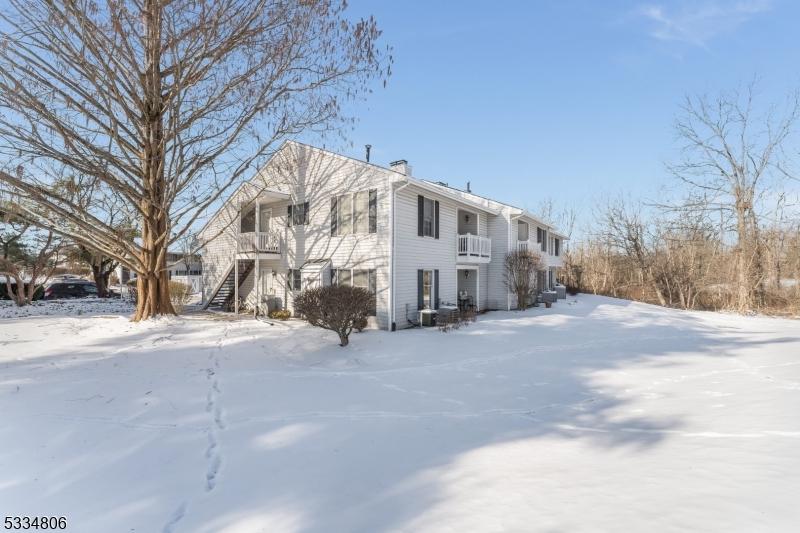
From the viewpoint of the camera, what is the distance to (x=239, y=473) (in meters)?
4.04

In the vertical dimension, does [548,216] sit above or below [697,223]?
above

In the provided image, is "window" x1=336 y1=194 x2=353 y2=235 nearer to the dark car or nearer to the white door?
the white door

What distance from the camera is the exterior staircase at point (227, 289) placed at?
1833cm

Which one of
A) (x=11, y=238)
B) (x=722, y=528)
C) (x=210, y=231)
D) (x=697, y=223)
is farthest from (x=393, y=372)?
(x=697, y=223)

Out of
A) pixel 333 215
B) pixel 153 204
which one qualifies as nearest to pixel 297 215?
pixel 333 215

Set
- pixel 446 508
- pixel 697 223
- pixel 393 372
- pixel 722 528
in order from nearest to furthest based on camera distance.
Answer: pixel 722 528 → pixel 446 508 → pixel 393 372 → pixel 697 223

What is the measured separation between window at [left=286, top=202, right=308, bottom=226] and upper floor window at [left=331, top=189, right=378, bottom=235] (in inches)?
66.8

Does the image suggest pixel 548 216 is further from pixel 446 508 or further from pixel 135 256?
pixel 446 508

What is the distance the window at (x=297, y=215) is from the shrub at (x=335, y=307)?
636 centimetres

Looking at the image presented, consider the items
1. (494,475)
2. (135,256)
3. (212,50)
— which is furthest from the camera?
(135,256)

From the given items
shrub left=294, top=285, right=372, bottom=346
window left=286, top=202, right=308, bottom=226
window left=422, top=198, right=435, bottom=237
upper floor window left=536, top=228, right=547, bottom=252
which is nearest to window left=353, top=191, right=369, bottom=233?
window left=422, top=198, right=435, bottom=237

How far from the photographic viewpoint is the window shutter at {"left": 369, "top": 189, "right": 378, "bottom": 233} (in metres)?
13.7

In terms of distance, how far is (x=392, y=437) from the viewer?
16.5ft

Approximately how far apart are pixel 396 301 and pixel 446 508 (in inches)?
393
